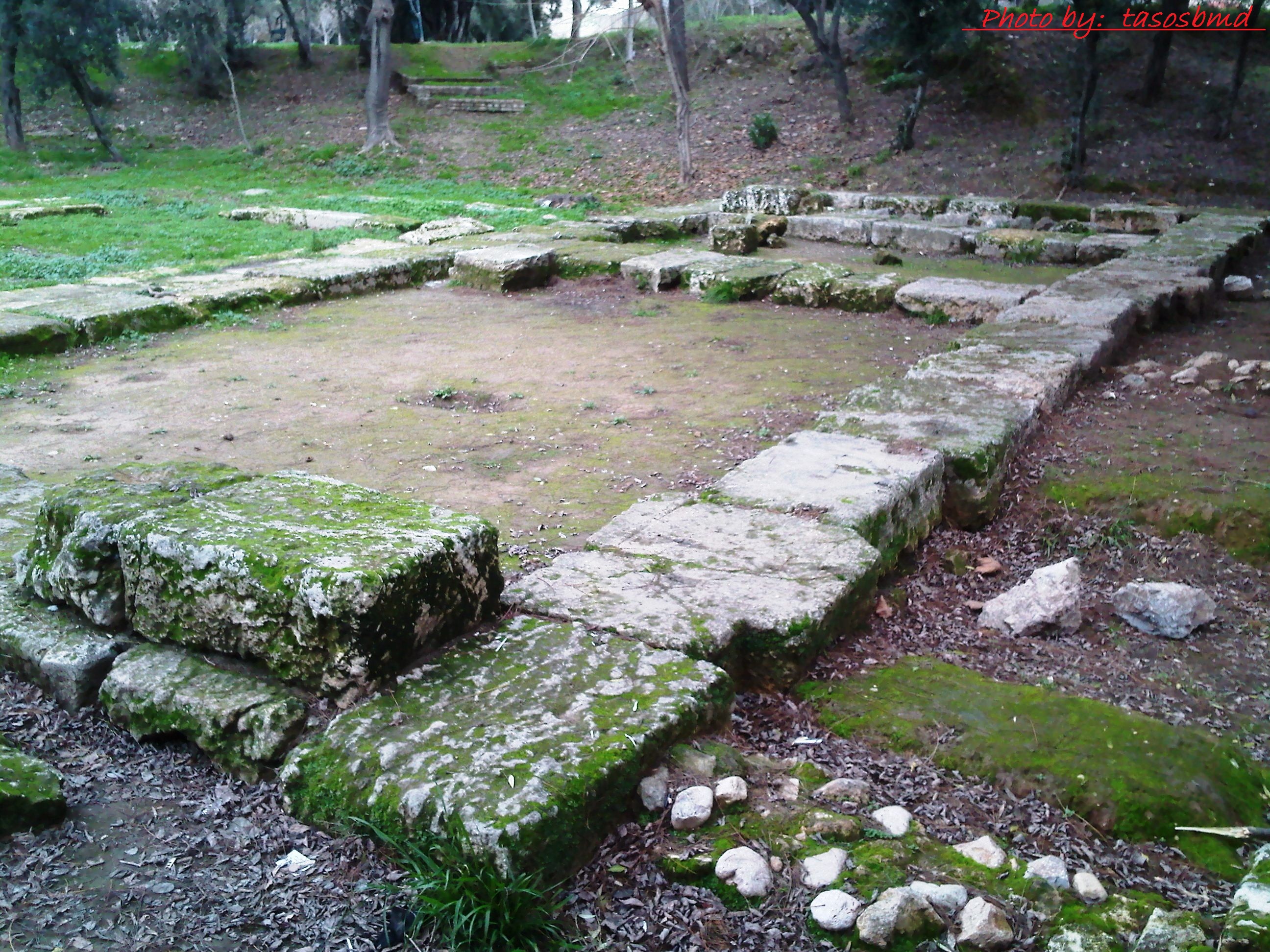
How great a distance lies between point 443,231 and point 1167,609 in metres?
9.55

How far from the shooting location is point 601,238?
11.1 meters

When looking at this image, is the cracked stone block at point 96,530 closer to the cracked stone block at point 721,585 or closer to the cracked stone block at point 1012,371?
the cracked stone block at point 721,585

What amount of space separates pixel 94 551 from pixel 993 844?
234cm

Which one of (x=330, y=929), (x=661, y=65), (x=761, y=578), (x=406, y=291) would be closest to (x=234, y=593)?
(x=330, y=929)

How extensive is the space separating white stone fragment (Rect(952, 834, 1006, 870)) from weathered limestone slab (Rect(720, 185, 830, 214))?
457 inches

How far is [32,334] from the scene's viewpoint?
666cm

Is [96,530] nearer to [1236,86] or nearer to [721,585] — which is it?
[721,585]

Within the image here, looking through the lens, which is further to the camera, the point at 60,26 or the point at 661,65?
the point at 661,65

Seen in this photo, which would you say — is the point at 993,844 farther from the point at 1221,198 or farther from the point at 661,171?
the point at 661,171

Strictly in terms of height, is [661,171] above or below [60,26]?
below

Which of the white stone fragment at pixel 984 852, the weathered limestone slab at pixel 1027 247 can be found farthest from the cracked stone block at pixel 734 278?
the white stone fragment at pixel 984 852

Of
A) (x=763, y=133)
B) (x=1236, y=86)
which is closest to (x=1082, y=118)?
(x=1236, y=86)

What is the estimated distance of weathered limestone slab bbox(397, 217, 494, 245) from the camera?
36.7 feet

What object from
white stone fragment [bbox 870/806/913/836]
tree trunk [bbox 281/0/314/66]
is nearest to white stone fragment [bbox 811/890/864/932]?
white stone fragment [bbox 870/806/913/836]
